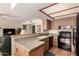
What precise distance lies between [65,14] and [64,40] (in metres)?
0.37

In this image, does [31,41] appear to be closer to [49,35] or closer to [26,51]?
[26,51]

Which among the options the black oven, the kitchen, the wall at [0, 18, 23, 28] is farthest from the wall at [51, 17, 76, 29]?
the wall at [0, 18, 23, 28]

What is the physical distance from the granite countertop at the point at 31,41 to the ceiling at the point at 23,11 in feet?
0.95

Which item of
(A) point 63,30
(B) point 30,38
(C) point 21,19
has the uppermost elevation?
(C) point 21,19

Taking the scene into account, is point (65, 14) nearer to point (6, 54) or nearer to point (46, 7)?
point (46, 7)

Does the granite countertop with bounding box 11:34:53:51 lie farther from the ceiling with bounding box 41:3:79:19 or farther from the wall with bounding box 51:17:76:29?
the ceiling with bounding box 41:3:79:19

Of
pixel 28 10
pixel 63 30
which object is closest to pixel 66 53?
pixel 63 30

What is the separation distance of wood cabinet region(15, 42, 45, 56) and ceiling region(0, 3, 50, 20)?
0.39 metres

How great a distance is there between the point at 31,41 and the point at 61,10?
62cm

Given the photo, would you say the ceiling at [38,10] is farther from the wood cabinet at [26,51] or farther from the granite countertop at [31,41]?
the wood cabinet at [26,51]

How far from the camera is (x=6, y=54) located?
5.19ft

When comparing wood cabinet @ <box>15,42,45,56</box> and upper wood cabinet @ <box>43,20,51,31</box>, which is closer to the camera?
wood cabinet @ <box>15,42,45,56</box>

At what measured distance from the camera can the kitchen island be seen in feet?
5.01

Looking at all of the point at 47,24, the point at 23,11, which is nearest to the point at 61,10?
the point at 47,24
